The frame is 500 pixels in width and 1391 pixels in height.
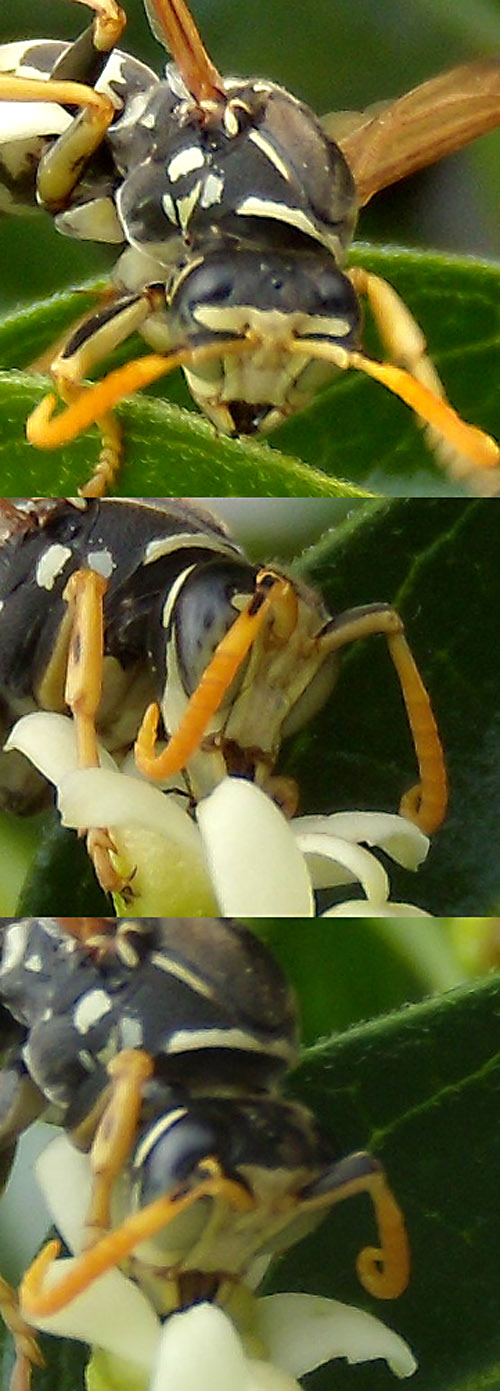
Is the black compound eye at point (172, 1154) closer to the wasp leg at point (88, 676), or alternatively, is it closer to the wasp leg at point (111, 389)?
the wasp leg at point (88, 676)

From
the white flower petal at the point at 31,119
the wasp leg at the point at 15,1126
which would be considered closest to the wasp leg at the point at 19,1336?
the wasp leg at the point at 15,1126

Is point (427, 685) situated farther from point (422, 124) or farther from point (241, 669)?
point (422, 124)

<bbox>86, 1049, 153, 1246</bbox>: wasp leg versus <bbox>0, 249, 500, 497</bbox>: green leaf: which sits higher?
<bbox>0, 249, 500, 497</bbox>: green leaf

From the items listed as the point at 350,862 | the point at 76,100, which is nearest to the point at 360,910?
the point at 350,862

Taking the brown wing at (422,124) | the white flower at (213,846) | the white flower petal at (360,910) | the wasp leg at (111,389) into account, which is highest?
the wasp leg at (111,389)

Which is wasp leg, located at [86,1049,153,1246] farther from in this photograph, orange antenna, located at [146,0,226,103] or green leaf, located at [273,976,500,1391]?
orange antenna, located at [146,0,226,103]

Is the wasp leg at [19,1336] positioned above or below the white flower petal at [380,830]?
below

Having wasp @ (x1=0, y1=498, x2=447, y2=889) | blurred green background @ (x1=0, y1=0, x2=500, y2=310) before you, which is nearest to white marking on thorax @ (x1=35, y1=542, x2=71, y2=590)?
wasp @ (x1=0, y1=498, x2=447, y2=889)
